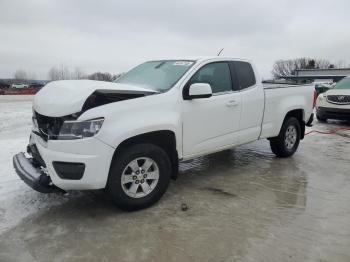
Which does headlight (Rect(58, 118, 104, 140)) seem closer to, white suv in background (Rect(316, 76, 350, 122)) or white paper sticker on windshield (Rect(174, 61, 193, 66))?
white paper sticker on windshield (Rect(174, 61, 193, 66))

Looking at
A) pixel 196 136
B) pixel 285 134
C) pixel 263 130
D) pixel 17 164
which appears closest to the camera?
pixel 17 164

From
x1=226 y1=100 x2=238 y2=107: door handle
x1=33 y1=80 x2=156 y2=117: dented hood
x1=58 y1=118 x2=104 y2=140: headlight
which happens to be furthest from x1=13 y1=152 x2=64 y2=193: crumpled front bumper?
x1=226 y1=100 x2=238 y2=107: door handle

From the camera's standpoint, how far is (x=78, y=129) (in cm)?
376

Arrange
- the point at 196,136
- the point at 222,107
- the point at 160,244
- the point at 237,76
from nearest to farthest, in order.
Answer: the point at 160,244 < the point at 196,136 < the point at 222,107 < the point at 237,76

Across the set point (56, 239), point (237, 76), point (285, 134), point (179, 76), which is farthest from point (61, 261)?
point (285, 134)

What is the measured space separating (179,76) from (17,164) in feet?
7.45

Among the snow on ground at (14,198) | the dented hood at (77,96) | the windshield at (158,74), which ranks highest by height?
the windshield at (158,74)

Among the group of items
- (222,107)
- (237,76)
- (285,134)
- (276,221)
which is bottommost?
(276,221)

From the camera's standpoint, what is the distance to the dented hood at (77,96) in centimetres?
381

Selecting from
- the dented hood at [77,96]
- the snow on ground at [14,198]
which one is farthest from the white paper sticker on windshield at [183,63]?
the snow on ground at [14,198]

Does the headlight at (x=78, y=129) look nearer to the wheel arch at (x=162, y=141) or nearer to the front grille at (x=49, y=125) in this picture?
the front grille at (x=49, y=125)

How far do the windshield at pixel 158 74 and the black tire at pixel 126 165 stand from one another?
2.91ft

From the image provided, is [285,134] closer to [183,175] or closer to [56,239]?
[183,175]

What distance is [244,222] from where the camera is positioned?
13.1 ft
